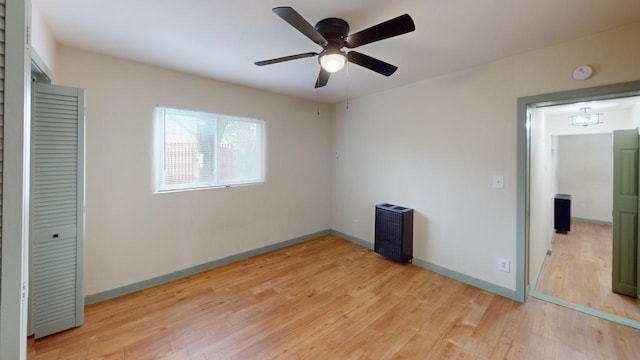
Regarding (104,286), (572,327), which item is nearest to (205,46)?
(104,286)

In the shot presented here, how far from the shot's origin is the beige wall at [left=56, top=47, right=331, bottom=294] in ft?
8.09

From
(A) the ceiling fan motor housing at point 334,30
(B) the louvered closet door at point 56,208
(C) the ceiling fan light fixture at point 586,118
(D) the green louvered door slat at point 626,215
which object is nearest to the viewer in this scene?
(A) the ceiling fan motor housing at point 334,30

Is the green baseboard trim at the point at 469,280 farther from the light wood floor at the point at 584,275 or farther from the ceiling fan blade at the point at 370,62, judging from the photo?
the ceiling fan blade at the point at 370,62

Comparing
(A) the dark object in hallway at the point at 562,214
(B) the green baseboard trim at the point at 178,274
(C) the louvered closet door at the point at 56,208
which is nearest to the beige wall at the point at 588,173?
(A) the dark object in hallway at the point at 562,214

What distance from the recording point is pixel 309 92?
149 inches

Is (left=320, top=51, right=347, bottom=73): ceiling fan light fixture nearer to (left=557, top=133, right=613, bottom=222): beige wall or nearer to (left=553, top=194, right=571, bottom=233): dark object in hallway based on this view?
(left=553, top=194, right=571, bottom=233): dark object in hallway

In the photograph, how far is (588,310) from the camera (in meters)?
2.35

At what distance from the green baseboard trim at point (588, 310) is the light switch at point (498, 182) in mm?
1148

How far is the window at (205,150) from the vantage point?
2896 mm

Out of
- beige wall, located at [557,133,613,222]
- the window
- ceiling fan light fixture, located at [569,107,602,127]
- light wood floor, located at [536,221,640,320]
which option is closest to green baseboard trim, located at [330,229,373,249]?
the window

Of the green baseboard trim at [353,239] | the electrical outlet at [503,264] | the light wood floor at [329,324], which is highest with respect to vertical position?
the electrical outlet at [503,264]

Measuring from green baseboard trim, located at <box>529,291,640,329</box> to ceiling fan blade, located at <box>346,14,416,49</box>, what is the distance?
9.50 feet

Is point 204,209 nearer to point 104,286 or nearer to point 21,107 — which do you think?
point 104,286

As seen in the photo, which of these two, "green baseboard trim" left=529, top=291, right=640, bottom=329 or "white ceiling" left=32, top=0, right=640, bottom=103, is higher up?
"white ceiling" left=32, top=0, right=640, bottom=103
